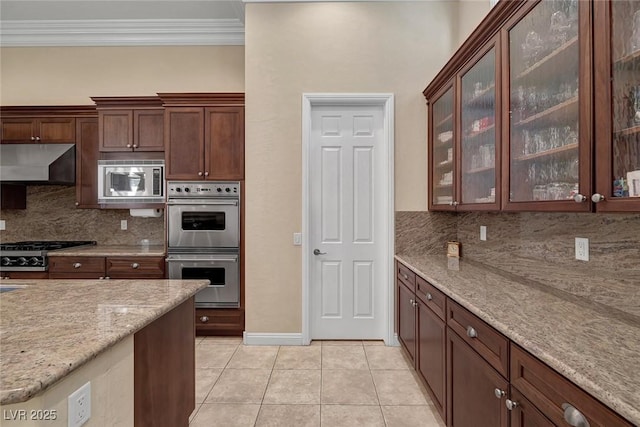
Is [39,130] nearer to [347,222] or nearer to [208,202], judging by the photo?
[208,202]

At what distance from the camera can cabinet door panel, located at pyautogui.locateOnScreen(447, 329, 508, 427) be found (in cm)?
133

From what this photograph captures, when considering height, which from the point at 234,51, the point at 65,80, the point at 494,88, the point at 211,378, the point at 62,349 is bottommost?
the point at 211,378

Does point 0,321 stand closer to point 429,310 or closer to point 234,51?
point 429,310

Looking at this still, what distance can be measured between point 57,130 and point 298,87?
9.56 ft

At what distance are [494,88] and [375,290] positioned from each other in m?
2.16

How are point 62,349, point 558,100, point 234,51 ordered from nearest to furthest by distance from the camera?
1. point 62,349
2. point 558,100
3. point 234,51

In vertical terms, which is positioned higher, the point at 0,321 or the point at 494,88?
the point at 494,88

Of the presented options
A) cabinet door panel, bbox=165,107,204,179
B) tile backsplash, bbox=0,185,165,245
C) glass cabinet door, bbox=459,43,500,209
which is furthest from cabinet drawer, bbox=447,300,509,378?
tile backsplash, bbox=0,185,165,245

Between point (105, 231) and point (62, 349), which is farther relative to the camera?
point (105, 231)

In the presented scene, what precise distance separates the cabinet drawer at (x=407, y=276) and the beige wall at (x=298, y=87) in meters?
0.64

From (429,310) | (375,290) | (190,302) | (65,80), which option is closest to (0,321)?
(190,302)

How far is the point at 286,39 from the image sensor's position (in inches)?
129

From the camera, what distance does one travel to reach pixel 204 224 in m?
3.39

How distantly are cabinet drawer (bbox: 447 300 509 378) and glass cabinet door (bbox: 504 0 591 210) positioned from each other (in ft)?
2.08
